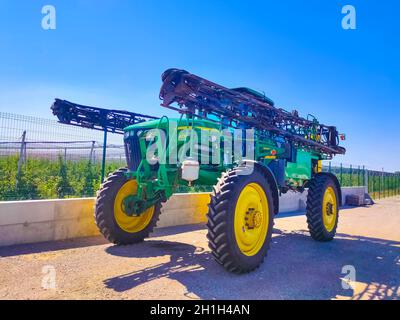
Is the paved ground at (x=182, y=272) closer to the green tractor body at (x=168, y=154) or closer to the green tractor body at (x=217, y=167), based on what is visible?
the green tractor body at (x=217, y=167)

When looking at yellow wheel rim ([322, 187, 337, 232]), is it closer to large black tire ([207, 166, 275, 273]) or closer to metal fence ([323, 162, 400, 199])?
large black tire ([207, 166, 275, 273])

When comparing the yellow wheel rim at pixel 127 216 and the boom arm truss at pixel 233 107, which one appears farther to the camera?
the yellow wheel rim at pixel 127 216

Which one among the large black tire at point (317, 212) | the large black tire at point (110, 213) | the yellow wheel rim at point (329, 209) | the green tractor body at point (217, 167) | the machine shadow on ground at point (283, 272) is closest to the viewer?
the machine shadow on ground at point (283, 272)

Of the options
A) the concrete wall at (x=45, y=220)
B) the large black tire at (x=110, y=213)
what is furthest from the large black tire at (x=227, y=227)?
the concrete wall at (x=45, y=220)

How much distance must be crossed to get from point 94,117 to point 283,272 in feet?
17.5

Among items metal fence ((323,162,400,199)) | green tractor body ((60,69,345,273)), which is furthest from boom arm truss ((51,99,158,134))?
metal fence ((323,162,400,199))

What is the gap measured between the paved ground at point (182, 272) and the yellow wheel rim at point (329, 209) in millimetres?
619

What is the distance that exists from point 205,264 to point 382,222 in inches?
329

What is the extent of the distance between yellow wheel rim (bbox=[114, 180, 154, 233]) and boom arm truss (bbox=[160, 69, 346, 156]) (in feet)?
6.28

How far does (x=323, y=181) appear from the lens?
7309mm

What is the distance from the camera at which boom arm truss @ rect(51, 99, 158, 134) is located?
23.3 feet

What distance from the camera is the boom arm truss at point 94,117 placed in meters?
7.09

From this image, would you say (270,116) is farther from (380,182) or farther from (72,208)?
(380,182)
